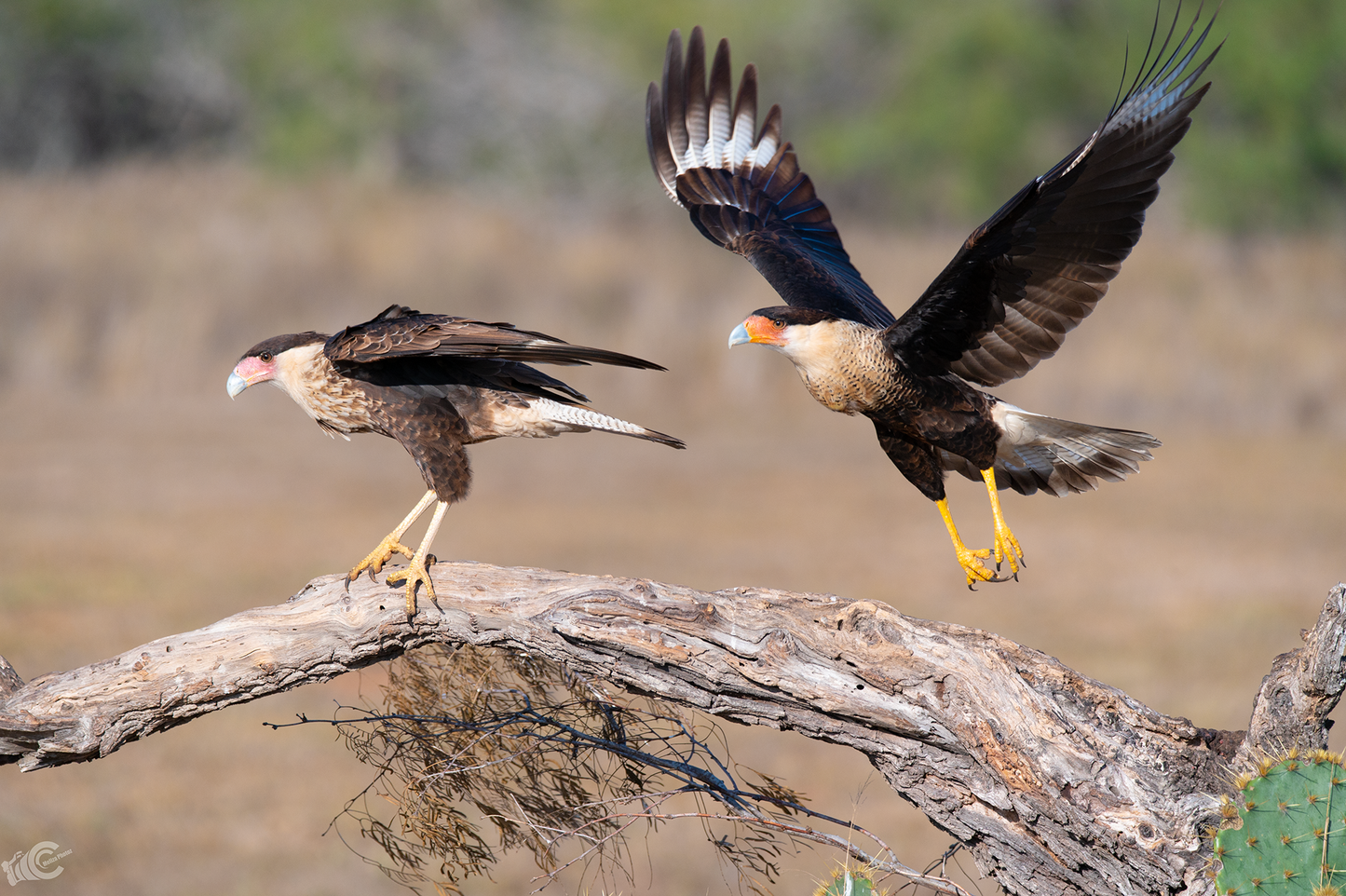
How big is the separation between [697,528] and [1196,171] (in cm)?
1384

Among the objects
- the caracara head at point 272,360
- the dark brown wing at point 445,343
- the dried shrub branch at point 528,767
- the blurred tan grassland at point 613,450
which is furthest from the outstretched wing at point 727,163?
Answer: the blurred tan grassland at point 613,450

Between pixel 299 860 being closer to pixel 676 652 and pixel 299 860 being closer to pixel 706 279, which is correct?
pixel 676 652

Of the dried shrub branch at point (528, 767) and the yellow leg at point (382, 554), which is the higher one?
the yellow leg at point (382, 554)

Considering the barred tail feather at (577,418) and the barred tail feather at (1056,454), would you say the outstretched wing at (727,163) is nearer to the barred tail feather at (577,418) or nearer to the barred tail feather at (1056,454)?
the barred tail feather at (1056,454)

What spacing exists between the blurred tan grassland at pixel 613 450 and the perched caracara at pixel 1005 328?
5299 mm

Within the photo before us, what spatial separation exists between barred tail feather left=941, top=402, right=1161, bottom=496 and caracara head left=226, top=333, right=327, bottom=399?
2193 millimetres

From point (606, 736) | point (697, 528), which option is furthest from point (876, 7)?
point (606, 736)

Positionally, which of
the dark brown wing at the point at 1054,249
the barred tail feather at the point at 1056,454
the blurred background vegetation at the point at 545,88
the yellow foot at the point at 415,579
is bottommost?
the yellow foot at the point at 415,579

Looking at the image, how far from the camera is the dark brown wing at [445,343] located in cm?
376

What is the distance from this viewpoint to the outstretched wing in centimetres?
556

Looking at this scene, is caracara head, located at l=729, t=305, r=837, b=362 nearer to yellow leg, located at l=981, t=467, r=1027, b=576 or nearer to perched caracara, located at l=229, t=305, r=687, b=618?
perched caracara, located at l=229, t=305, r=687, b=618

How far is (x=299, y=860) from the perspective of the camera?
754cm

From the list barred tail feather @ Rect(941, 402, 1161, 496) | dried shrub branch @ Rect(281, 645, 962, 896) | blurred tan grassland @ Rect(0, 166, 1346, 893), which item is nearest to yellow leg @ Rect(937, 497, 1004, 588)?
barred tail feather @ Rect(941, 402, 1161, 496)

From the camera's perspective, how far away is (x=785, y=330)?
3816mm
